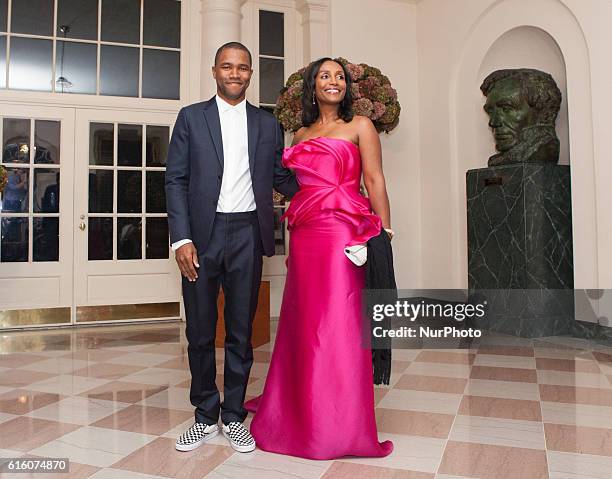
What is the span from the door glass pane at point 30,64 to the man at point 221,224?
3.93m

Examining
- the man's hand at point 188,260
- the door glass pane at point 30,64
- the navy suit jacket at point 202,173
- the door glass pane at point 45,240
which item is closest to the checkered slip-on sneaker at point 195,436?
the man's hand at point 188,260

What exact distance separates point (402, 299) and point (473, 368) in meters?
2.42

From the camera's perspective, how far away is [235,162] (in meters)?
2.19

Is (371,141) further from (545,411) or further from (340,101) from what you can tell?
(545,411)

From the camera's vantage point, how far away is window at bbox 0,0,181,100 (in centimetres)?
531

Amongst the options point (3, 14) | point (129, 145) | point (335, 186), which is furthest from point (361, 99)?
point (3, 14)

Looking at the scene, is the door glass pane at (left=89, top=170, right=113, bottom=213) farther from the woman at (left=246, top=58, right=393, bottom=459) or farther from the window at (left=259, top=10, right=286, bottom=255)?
the woman at (left=246, top=58, right=393, bottom=459)

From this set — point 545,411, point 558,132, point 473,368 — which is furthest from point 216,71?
point 558,132

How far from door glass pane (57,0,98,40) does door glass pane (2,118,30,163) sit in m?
0.98

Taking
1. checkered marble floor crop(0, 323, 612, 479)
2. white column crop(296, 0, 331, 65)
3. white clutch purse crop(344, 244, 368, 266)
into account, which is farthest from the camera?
white column crop(296, 0, 331, 65)

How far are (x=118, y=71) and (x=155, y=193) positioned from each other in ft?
4.23

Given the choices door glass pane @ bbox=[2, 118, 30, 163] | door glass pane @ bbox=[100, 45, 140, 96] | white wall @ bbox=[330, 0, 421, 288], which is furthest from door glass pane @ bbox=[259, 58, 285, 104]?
door glass pane @ bbox=[2, 118, 30, 163]

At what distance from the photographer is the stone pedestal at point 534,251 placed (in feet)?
13.9

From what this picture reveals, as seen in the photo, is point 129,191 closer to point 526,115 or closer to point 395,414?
point 526,115
